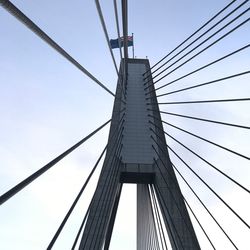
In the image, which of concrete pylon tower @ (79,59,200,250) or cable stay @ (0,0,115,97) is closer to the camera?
cable stay @ (0,0,115,97)

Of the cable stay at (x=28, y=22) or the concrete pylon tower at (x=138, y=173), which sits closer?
the cable stay at (x=28, y=22)

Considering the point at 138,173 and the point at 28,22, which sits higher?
the point at 28,22

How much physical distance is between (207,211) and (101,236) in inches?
145

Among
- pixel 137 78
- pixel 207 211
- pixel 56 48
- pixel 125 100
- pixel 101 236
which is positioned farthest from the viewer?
pixel 137 78

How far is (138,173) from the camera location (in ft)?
37.8

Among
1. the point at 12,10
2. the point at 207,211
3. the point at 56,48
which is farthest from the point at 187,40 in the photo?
the point at 12,10

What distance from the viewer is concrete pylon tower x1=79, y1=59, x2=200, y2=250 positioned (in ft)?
32.2

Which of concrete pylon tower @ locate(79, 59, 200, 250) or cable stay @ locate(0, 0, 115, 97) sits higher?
cable stay @ locate(0, 0, 115, 97)

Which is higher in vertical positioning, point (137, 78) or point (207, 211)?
point (137, 78)

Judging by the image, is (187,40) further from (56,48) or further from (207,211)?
(56,48)

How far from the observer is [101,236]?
9.55 meters

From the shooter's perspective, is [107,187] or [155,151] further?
[155,151]

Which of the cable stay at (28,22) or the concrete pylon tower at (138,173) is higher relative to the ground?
the cable stay at (28,22)

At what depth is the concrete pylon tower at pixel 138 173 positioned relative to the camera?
386 inches
